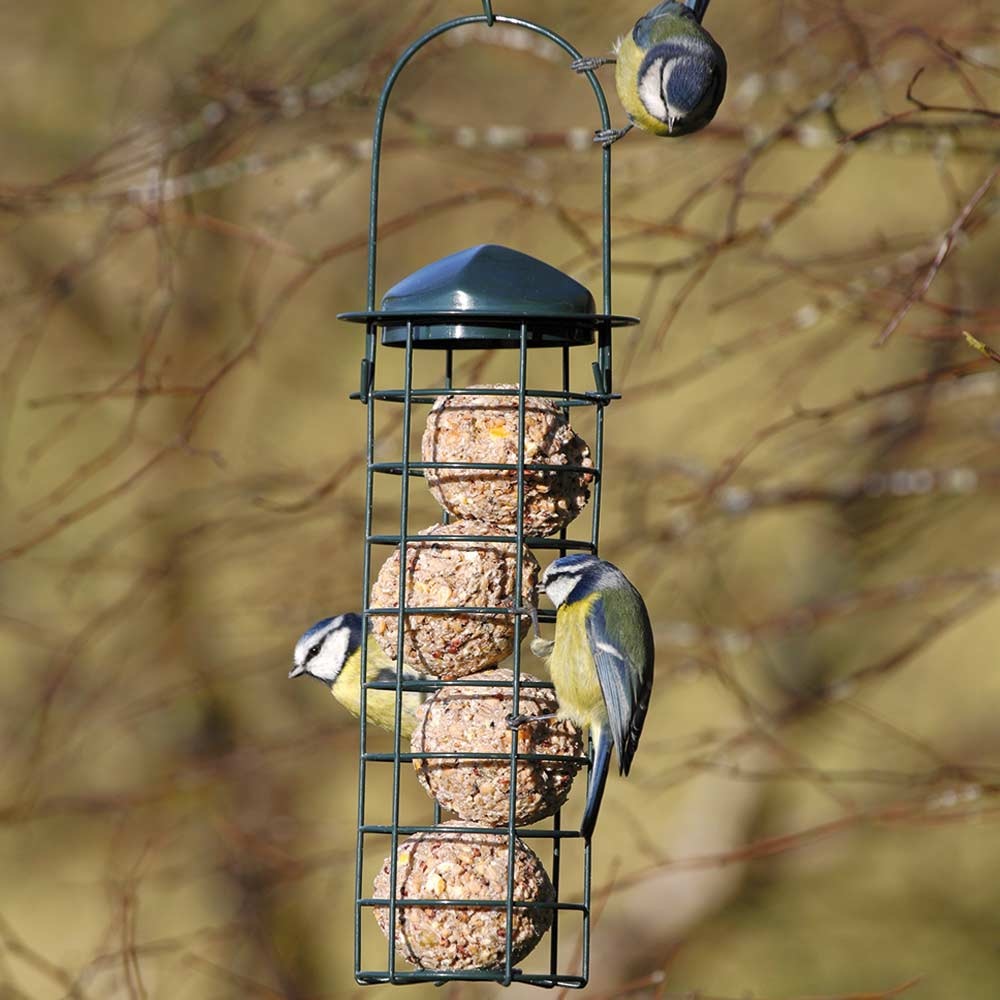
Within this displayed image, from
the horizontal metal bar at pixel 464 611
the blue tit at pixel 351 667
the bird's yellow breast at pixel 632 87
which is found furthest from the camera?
the bird's yellow breast at pixel 632 87

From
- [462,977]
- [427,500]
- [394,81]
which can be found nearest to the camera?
[462,977]

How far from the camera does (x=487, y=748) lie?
3.03 m

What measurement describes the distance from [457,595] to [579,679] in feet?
0.93

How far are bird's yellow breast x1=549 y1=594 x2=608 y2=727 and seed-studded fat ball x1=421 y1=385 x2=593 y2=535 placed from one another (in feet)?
0.55

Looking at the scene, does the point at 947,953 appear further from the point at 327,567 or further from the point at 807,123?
the point at 807,123

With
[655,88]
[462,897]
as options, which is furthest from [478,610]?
[655,88]

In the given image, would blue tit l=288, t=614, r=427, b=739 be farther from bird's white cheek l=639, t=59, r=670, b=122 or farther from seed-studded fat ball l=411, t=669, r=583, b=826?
bird's white cheek l=639, t=59, r=670, b=122

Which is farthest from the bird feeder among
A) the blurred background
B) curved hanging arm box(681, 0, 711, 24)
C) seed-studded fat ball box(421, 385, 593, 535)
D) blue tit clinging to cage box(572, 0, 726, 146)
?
the blurred background

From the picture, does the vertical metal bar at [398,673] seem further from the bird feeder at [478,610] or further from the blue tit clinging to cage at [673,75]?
the blue tit clinging to cage at [673,75]

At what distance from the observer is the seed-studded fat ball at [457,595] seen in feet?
10.1

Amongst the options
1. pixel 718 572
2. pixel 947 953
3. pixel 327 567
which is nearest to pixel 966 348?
pixel 718 572

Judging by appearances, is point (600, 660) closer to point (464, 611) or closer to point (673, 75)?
point (464, 611)

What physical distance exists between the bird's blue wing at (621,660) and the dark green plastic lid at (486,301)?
20.5 inches

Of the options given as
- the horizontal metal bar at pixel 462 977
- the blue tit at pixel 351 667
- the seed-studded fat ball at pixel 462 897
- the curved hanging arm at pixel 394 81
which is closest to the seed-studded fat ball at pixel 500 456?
the curved hanging arm at pixel 394 81
